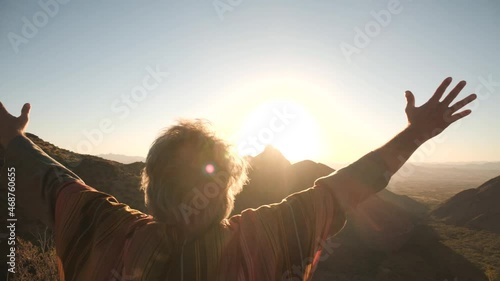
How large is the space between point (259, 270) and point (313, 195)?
1.47ft

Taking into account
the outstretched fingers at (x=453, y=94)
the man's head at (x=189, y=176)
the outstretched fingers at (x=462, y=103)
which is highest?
the outstretched fingers at (x=453, y=94)

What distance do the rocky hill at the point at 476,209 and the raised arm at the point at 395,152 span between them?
5347 centimetres

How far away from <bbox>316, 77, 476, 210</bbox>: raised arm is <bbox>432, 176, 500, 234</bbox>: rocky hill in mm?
53470

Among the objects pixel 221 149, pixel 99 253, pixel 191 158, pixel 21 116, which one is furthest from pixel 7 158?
pixel 221 149

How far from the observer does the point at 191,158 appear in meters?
1.37

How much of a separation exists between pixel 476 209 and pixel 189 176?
6282 cm

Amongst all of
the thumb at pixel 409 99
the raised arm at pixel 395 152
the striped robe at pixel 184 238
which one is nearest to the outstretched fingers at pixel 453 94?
the raised arm at pixel 395 152

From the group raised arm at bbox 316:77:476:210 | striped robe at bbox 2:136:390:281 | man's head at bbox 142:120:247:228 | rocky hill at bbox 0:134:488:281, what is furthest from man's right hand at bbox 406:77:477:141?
rocky hill at bbox 0:134:488:281

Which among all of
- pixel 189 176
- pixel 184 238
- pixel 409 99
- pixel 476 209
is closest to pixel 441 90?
pixel 409 99

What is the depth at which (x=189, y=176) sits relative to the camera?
4.46ft

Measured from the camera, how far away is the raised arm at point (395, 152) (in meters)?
1.42

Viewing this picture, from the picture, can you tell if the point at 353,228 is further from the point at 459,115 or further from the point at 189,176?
the point at 189,176

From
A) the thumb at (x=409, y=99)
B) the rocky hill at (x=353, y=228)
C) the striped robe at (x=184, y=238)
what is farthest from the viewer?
the rocky hill at (x=353, y=228)

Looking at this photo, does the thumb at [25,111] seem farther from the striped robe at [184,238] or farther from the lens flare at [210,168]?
the lens flare at [210,168]
